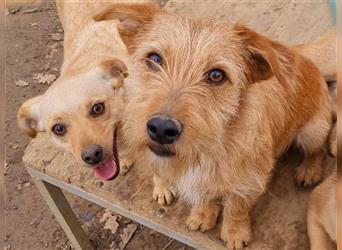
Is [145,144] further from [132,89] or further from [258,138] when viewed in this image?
[258,138]

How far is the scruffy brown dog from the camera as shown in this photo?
6.46 ft

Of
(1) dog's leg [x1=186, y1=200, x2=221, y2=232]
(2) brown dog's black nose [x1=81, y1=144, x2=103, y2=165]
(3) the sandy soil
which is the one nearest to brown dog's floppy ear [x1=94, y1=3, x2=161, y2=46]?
(2) brown dog's black nose [x1=81, y1=144, x2=103, y2=165]

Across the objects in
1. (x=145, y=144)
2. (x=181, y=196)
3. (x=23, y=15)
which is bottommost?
(x=23, y=15)

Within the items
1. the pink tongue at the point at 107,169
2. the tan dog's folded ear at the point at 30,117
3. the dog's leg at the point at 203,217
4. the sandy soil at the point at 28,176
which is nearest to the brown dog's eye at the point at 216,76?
the dog's leg at the point at 203,217

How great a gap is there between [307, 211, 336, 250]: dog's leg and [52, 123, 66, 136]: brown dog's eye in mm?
1384

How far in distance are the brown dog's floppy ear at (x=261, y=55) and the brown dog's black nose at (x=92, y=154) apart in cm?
95

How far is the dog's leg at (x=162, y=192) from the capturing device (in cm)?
263

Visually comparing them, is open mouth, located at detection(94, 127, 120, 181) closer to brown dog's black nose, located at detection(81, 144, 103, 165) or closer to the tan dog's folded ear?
brown dog's black nose, located at detection(81, 144, 103, 165)

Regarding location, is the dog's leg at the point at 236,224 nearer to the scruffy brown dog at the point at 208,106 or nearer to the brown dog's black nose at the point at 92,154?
the scruffy brown dog at the point at 208,106

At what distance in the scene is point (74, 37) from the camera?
3.66 m

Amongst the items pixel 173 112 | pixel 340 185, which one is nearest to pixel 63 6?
pixel 173 112

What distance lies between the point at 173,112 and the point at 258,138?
1.86ft

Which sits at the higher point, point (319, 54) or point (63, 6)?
point (319, 54)

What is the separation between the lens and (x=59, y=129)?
2893mm
